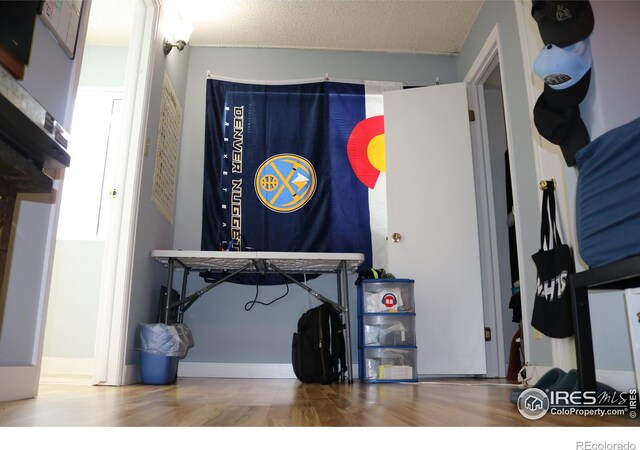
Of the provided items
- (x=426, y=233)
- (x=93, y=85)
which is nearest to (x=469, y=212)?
(x=426, y=233)

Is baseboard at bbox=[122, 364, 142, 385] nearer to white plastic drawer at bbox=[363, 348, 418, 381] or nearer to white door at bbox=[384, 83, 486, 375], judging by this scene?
white plastic drawer at bbox=[363, 348, 418, 381]

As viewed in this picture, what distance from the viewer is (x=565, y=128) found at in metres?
2.04

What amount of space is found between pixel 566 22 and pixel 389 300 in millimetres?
1786

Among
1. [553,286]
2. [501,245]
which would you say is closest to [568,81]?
[553,286]

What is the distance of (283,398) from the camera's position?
1853 mm

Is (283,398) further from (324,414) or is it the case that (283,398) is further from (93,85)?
(93,85)

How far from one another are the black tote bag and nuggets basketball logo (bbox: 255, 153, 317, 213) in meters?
1.90

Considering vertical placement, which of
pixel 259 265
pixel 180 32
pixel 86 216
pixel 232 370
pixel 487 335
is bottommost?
pixel 232 370

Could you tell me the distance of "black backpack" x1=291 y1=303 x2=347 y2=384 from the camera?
294 centimetres

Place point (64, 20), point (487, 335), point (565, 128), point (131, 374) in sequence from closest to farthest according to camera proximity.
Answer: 1. point (64, 20)
2. point (565, 128)
3. point (131, 374)
4. point (487, 335)

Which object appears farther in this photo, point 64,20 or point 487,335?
point 487,335

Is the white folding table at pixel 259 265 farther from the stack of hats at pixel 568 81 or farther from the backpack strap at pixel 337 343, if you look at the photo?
the stack of hats at pixel 568 81

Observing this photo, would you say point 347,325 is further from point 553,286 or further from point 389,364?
point 553,286

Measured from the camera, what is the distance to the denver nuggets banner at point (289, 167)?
12.1 ft
